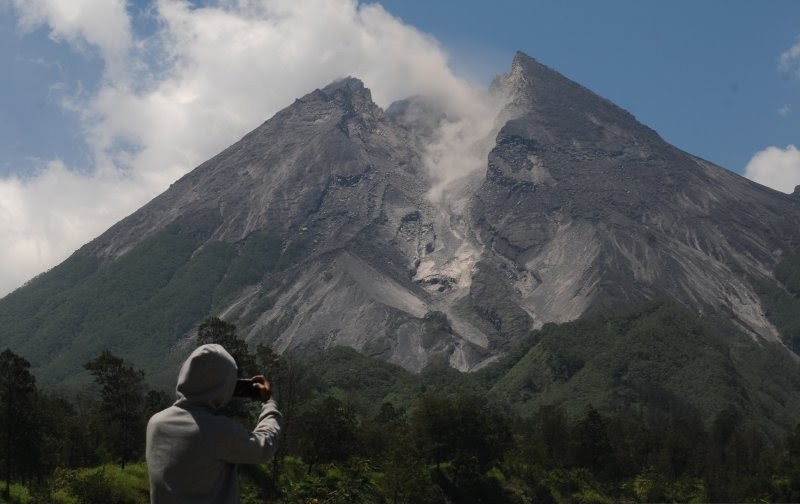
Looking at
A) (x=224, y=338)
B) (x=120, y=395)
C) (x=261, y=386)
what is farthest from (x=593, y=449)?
(x=261, y=386)

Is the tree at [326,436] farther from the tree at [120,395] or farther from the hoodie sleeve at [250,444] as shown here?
the hoodie sleeve at [250,444]

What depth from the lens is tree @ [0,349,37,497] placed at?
164 feet

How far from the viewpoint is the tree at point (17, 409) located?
50.0m

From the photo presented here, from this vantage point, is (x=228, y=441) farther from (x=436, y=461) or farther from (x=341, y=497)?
(x=436, y=461)

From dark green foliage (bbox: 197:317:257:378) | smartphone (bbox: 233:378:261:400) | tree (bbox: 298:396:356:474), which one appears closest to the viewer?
smartphone (bbox: 233:378:261:400)

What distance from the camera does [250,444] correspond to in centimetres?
754

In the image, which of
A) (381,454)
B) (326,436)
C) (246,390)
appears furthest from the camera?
(381,454)

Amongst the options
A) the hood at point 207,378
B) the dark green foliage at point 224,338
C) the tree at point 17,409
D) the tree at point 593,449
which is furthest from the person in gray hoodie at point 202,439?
the tree at point 593,449

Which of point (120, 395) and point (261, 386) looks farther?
point (120, 395)

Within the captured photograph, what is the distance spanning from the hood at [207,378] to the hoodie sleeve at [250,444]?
314 millimetres

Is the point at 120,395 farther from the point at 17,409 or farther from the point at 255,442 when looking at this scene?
the point at 255,442

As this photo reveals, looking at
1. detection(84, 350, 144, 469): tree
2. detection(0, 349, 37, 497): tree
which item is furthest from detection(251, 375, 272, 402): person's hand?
detection(84, 350, 144, 469): tree

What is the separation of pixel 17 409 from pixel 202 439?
47247mm

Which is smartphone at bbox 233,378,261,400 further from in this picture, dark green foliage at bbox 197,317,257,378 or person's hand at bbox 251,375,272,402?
dark green foliage at bbox 197,317,257,378
